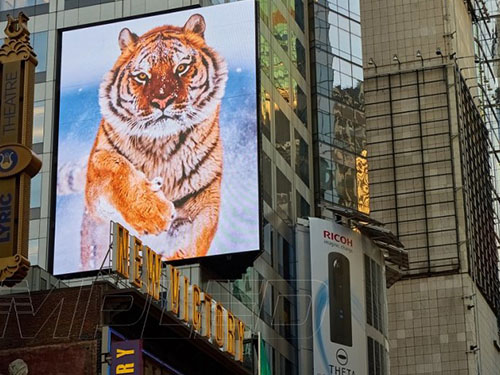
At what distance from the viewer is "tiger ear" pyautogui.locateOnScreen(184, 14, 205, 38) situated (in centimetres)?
8588

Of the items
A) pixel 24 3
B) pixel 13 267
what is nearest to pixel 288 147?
pixel 24 3

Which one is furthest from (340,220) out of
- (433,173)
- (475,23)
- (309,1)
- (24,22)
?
(475,23)

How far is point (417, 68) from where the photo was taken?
135 metres

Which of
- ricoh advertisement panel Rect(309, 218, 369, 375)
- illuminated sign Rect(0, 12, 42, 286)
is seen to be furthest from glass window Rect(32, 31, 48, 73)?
illuminated sign Rect(0, 12, 42, 286)

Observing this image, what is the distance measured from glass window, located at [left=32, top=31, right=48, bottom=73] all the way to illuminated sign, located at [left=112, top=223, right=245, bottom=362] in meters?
31.6

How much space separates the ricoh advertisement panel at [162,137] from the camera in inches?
3206

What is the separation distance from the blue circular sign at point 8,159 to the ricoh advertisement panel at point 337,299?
1716 inches

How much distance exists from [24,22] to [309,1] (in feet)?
178

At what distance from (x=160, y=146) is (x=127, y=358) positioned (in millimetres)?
32446

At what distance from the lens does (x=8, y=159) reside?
4803 cm

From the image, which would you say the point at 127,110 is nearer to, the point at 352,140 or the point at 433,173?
the point at 352,140

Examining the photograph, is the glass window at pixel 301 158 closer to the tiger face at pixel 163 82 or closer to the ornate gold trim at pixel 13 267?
the tiger face at pixel 163 82

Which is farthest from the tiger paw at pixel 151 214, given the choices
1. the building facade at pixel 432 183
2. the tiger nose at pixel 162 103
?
the building facade at pixel 432 183

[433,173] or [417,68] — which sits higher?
[417,68]
